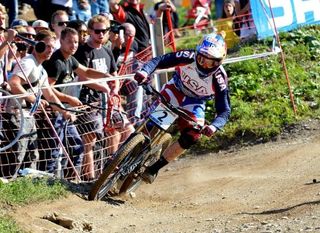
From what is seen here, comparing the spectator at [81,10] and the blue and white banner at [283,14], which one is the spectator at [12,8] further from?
the blue and white banner at [283,14]

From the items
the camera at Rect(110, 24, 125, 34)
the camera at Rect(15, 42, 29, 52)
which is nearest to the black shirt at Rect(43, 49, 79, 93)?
the camera at Rect(15, 42, 29, 52)

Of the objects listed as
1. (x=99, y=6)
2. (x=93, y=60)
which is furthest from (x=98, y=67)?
(x=99, y=6)

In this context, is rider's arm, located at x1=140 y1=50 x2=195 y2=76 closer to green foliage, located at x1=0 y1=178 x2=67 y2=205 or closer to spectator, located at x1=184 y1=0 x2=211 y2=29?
green foliage, located at x1=0 y1=178 x2=67 y2=205

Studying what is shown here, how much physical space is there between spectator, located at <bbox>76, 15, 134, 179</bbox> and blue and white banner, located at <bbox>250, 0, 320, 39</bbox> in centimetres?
354

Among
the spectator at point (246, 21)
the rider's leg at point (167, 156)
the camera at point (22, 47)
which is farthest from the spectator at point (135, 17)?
the rider's leg at point (167, 156)

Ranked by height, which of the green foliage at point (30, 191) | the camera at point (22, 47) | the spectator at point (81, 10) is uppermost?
the camera at point (22, 47)

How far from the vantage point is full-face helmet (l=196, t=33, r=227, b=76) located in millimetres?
10469

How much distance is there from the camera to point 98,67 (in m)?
12.2

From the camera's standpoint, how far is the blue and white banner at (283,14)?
595 inches

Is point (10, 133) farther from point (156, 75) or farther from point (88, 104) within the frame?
point (156, 75)

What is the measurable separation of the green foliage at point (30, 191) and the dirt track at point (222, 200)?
0.13 meters

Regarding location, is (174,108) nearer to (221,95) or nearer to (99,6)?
(221,95)

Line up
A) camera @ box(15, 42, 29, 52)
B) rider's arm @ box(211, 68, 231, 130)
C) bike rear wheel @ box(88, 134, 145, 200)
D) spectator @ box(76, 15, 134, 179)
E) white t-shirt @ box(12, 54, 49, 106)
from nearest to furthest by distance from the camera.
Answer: bike rear wheel @ box(88, 134, 145, 200) → white t-shirt @ box(12, 54, 49, 106) → rider's arm @ box(211, 68, 231, 130) → camera @ box(15, 42, 29, 52) → spectator @ box(76, 15, 134, 179)

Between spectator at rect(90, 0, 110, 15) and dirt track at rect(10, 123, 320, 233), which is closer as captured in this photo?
dirt track at rect(10, 123, 320, 233)
